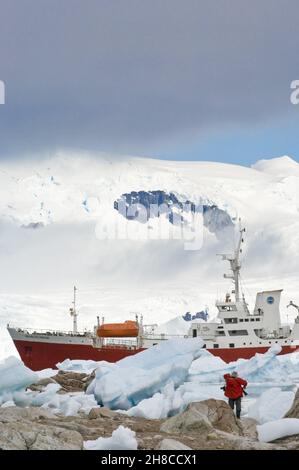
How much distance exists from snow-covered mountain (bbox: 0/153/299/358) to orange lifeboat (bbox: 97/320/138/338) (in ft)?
205

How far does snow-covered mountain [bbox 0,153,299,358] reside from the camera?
122750 mm

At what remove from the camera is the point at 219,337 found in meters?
48.2

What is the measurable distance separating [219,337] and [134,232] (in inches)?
3565

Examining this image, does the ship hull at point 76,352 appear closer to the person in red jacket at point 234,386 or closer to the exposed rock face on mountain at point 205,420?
the person in red jacket at point 234,386

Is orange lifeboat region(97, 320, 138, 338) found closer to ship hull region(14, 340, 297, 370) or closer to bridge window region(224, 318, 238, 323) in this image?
ship hull region(14, 340, 297, 370)

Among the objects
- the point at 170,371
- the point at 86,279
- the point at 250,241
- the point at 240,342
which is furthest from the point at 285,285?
the point at 170,371

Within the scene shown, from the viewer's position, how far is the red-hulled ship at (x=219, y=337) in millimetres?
47844

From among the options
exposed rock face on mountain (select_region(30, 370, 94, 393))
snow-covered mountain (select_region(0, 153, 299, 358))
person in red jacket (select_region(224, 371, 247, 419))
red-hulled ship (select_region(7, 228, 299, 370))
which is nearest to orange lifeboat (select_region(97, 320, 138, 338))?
red-hulled ship (select_region(7, 228, 299, 370))

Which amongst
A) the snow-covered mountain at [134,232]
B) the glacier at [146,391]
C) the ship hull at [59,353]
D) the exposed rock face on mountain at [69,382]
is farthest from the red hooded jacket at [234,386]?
the snow-covered mountain at [134,232]

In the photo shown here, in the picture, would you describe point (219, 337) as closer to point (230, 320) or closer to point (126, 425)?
point (230, 320)

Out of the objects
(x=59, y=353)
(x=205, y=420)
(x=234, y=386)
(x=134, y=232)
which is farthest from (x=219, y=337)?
(x=134, y=232)

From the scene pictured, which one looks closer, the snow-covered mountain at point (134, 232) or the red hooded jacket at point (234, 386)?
the red hooded jacket at point (234, 386)

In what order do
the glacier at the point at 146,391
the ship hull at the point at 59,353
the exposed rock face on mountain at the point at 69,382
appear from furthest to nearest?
the ship hull at the point at 59,353 → the exposed rock face on mountain at the point at 69,382 → the glacier at the point at 146,391

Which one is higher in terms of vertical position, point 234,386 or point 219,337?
point 219,337
